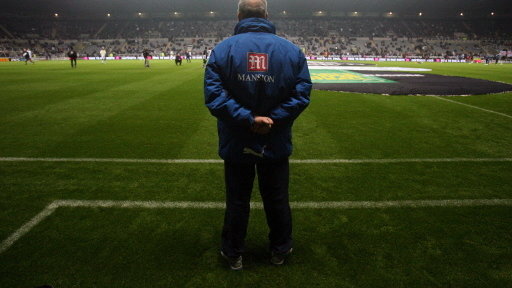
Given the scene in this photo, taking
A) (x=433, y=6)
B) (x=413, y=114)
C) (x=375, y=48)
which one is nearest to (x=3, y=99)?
(x=413, y=114)

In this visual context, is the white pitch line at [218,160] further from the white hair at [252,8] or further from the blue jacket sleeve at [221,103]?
the white hair at [252,8]

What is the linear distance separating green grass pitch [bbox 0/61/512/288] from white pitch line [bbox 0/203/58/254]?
0.18ft

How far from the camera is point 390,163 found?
5.10m

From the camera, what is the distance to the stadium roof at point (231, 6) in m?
64.0

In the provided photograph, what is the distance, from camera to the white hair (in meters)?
2.39

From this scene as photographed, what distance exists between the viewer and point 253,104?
2408 mm

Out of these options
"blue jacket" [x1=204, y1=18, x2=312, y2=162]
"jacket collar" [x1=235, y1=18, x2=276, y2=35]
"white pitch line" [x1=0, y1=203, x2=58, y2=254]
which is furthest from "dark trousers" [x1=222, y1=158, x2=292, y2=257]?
"white pitch line" [x1=0, y1=203, x2=58, y2=254]

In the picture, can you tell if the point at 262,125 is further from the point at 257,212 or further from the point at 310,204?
the point at 310,204

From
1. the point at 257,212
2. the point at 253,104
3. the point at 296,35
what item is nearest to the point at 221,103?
the point at 253,104

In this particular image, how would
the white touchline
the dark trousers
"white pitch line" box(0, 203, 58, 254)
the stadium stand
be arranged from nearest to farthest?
the dark trousers
"white pitch line" box(0, 203, 58, 254)
the white touchline
the stadium stand

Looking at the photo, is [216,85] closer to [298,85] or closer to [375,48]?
[298,85]

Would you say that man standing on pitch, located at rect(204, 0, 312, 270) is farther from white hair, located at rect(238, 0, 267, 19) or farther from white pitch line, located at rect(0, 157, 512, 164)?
white pitch line, located at rect(0, 157, 512, 164)

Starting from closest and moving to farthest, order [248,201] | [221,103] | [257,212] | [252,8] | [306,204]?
[221,103] < [252,8] < [248,201] < [257,212] < [306,204]

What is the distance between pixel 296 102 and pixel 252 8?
2.54 ft
